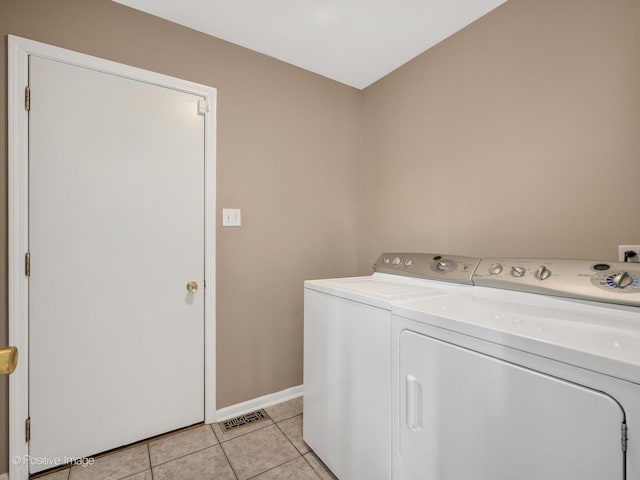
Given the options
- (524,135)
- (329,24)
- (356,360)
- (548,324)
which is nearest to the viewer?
(548,324)

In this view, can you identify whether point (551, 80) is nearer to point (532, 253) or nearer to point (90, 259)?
point (532, 253)

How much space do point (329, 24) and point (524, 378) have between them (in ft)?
6.47

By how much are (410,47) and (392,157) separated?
0.71 meters

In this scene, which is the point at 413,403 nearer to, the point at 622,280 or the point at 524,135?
the point at 622,280

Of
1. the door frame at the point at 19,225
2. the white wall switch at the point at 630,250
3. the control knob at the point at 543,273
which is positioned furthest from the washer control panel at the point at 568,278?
the door frame at the point at 19,225

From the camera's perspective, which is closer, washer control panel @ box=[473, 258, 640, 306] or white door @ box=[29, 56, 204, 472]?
washer control panel @ box=[473, 258, 640, 306]

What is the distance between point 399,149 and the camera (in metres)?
2.18

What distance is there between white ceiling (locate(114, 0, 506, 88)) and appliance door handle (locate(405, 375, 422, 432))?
1850 millimetres

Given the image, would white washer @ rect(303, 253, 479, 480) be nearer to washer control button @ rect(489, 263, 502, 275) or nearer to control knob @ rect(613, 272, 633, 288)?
washer control button @ rect(489, 263, 502, 275)

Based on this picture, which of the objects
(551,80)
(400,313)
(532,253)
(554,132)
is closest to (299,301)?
(400,313)

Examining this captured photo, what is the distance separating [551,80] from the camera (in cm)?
140

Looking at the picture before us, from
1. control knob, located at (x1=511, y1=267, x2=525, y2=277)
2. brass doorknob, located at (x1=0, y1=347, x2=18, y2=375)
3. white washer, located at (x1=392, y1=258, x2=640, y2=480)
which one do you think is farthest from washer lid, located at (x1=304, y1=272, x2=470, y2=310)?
brass doorknob, located at (x1=0, y1=347, x2=18, y2=375)

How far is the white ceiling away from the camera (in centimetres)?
161

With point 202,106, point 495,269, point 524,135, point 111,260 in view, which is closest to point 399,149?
point 524,135
